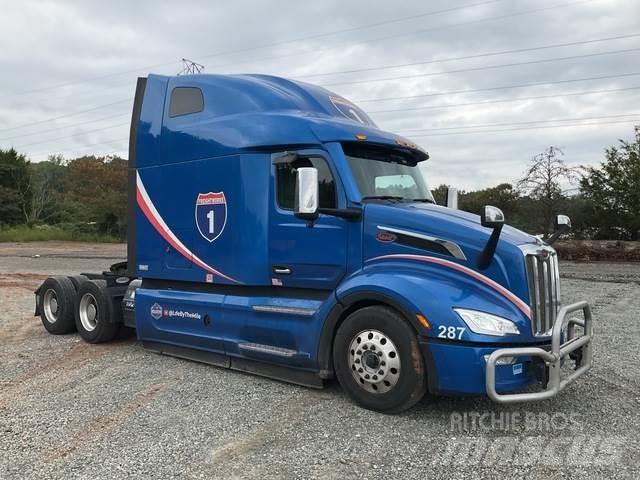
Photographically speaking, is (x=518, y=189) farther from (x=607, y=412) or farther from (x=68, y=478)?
(x=68, y=478)

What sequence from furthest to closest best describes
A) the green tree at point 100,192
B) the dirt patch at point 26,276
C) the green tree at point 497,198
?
the green tree at point 100,192 → the green tree at point 497,198 → the dirt patch at point 26,276

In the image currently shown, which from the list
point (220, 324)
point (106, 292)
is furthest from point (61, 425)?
point (106, 292)

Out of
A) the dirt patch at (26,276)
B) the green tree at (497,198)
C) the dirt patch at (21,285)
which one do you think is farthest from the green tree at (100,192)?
the dirt patch at (21,285)

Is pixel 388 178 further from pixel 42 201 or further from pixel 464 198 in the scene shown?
pixel 42 201

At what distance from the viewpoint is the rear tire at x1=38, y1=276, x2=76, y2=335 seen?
28.7 ft

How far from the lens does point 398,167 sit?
6.45 metres

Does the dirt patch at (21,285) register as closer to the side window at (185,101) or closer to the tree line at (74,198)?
the side window at (185,101)

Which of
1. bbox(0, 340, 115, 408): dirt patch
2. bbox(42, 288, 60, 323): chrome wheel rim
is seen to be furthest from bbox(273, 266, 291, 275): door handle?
bbox(42, 288, 60, 323): chrome wheel rim

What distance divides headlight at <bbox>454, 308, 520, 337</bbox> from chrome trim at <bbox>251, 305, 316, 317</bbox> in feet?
5.20

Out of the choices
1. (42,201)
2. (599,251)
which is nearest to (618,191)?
(599,251)

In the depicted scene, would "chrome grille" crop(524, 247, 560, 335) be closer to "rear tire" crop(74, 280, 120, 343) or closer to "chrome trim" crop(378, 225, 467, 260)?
"chrome trim" crop(378, 225, 467, 260)

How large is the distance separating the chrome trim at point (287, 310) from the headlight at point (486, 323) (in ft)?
5.20

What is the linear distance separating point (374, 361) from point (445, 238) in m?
1.27

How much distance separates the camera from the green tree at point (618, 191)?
1041 inches
